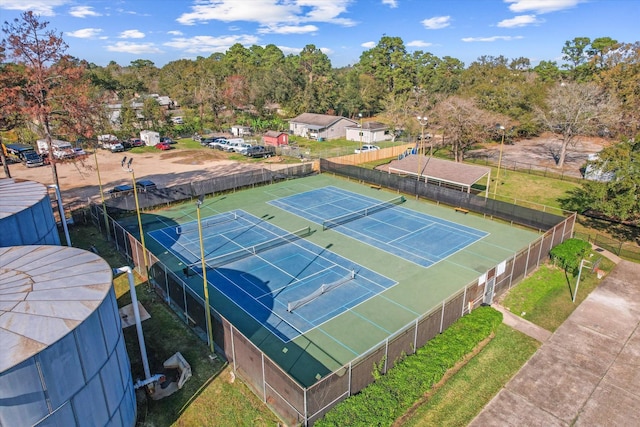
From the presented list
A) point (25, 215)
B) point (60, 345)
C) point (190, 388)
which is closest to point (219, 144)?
point (25, 215)

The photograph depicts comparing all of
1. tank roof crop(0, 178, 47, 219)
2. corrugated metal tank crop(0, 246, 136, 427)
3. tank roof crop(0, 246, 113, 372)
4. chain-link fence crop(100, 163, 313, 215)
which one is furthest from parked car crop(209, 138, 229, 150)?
corrugated metal tank crop(0, 246, 136, 427)

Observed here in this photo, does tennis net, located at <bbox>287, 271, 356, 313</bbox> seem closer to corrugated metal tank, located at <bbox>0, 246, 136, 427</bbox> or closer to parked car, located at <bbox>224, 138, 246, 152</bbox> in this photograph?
corrugated metal tank, located at <bbox>0, 246, 136, 427</bbox>

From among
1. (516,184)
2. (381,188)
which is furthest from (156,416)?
(516,184)

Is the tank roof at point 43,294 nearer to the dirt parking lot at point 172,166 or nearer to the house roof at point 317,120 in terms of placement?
the dirt parking lot at point 172,166

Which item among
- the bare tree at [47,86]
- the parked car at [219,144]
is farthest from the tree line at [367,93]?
the parked car at [219,144]

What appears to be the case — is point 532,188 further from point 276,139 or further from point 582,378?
point 276,139

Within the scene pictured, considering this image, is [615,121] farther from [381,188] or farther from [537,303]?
[537,303]

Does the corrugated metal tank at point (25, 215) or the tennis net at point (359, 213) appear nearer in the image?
the corrugated metal tank at point (25, 215)
